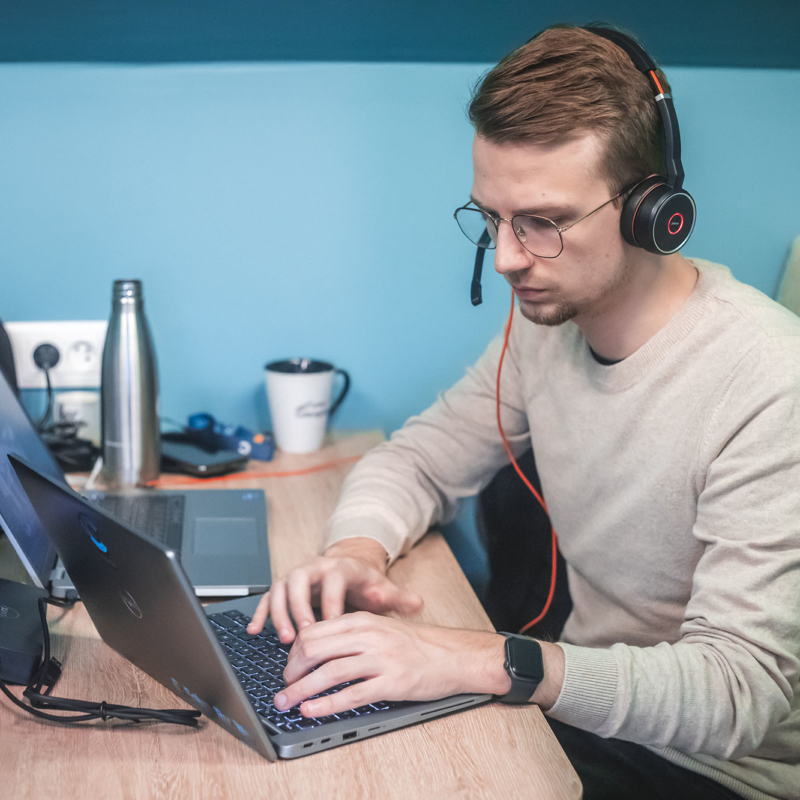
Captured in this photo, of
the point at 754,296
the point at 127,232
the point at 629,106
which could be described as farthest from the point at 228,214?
the point at 754,296

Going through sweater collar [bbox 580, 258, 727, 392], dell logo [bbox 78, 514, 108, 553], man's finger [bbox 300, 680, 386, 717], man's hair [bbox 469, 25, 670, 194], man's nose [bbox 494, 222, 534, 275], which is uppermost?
man's hair [bbox 469, 25, 670, 194]

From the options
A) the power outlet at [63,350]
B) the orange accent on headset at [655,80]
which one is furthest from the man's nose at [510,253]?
the power outlet at [63,350]

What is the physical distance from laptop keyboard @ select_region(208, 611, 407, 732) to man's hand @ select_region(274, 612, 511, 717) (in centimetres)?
1

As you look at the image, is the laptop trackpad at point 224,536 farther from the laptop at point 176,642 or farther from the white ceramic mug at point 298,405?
the white ceramic mug at point 298,405

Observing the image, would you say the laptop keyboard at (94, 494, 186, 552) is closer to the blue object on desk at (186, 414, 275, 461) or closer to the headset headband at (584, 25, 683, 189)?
the blue object on desk at (186, 414, 275, 461)

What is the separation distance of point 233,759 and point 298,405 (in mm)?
832

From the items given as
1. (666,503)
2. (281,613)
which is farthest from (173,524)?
(666,503)

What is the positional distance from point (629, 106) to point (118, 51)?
889 millimetres

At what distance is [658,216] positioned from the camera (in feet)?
2.84

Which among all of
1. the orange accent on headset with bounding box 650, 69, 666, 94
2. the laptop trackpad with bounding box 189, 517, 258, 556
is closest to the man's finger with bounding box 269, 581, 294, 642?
the laptop trackpad with bounding box 189, 517, 258, 556

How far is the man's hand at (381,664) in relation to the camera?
688 mm

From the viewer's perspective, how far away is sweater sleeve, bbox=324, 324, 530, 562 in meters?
1.10

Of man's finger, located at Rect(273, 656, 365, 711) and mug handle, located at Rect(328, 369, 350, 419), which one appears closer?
man's finger, located at Rect(273, 656, 365, 711)

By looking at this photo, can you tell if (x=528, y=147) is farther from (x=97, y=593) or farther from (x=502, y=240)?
(x=97, y=593)
